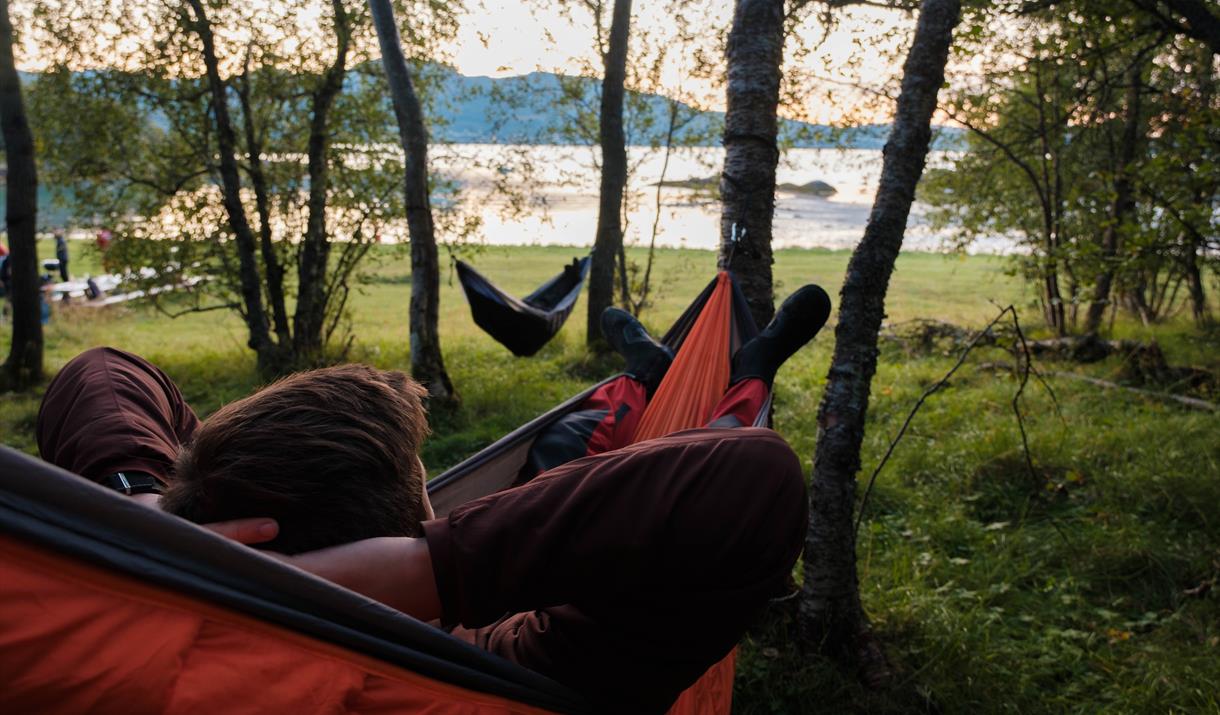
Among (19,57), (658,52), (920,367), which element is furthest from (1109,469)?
(19,57)

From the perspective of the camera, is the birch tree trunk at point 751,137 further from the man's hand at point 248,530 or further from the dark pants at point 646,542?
the man's hand at point 248,530

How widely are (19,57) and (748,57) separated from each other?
6.28m

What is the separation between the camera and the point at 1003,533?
10.5ft

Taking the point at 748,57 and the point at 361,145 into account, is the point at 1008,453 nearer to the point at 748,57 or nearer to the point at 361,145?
the point at 748,57

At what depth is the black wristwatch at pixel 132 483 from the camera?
1.05 metres

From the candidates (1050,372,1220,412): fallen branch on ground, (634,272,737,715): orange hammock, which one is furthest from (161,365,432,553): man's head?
(1050,372,1220,412): fallen branch on ground

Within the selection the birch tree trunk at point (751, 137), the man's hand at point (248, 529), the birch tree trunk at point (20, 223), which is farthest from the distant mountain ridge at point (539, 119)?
the man's hand at point (248, 529)

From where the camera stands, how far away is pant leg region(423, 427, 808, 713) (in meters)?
0.83

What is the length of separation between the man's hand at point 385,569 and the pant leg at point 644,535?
2 cm

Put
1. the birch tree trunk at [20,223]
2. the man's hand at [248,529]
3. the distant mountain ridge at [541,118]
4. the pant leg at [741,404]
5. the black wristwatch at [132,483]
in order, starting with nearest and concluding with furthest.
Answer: the man's hand at [248,529], the black wristwatch at [132,483], the pant leg at [741,404], the birch tree trunk at [20,223], the distant mountain ridge at [541,118]

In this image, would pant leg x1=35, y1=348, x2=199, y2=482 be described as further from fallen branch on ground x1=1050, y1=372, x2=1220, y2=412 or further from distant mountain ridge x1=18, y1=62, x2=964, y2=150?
distant mountain ridge x1=18, y1=62, x2=964, y2=150

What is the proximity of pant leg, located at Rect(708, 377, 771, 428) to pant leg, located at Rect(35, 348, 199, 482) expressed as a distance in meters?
0.99

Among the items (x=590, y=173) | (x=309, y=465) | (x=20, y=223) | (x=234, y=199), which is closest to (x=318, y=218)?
(x=234, y=199)

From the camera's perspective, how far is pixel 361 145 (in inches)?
261
